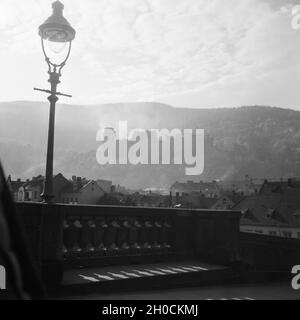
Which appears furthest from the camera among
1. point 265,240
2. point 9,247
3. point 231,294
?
point 265,240

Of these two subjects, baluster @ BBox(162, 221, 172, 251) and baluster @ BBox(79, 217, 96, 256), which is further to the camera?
baluster @ BBox(162, 221, 172, 251)

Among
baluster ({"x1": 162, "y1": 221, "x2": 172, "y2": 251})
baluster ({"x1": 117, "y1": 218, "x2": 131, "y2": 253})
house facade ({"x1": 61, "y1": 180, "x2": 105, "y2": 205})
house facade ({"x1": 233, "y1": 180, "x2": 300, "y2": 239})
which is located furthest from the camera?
house facade ({"x1": 61, "y1": 180, "x2": 105, "y2": 205})

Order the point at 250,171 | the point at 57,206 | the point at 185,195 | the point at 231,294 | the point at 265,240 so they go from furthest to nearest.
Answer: the point at 250,171, the point at 185,195, the point at 265,240, the point at 231,294, the point at 57,206

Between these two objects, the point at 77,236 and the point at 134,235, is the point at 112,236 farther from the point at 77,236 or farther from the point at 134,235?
the point at 77,236

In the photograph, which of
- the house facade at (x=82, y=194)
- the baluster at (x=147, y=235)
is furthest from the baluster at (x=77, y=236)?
the house facade at (x=82, y=194)

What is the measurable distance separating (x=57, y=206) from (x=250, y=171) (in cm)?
19001

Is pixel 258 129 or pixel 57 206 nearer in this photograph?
pixel 57 206

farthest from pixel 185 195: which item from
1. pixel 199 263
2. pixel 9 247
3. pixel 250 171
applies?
pixel 9 247

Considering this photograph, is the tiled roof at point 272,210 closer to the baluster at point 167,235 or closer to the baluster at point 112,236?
the baluster at point 167,235

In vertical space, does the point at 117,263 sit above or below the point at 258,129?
below

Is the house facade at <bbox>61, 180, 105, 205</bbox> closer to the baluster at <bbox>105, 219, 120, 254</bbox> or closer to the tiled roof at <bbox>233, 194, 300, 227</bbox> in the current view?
the tiled roof at <bbox>233, 194, 300, 227</bbox>

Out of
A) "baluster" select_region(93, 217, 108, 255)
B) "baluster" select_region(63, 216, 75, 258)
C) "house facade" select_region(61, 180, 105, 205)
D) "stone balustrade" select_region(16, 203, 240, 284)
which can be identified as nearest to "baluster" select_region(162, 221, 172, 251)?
"stone balustrade" select_region(16, 203, 240, 284)
